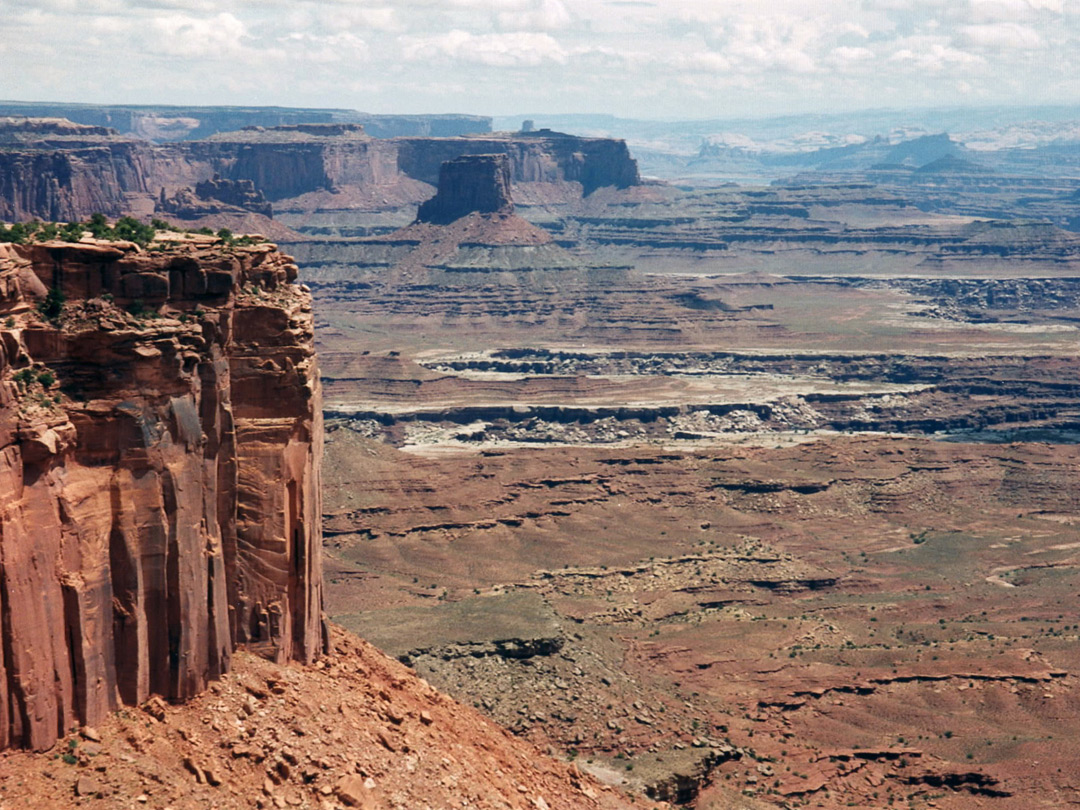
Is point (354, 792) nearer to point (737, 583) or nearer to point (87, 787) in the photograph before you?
point (87, 787)

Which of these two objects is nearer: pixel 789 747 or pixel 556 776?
pixel 556 776

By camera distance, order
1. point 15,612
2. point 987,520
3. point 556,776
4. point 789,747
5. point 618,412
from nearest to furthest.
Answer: point 15,612, point 556,776, point 789,747, point 987,520, point 618,412

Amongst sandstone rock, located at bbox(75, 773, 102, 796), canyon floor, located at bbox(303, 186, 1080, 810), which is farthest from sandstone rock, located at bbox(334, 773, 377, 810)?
canyon floor, located at bbox(303, 186, 1080, 810)

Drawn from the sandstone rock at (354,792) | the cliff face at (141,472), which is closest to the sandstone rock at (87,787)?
the cliff face at (141,472)

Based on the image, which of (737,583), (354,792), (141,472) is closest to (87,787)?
(354,792)

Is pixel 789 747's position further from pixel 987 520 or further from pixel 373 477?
A: pixel 987 520

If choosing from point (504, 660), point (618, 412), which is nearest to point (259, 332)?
point (504, 660)

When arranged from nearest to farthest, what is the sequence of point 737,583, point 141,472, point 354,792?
point 141,472, point 354,792, point 737,583

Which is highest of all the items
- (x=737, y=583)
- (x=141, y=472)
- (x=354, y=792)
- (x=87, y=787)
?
(x=141, y=472)
